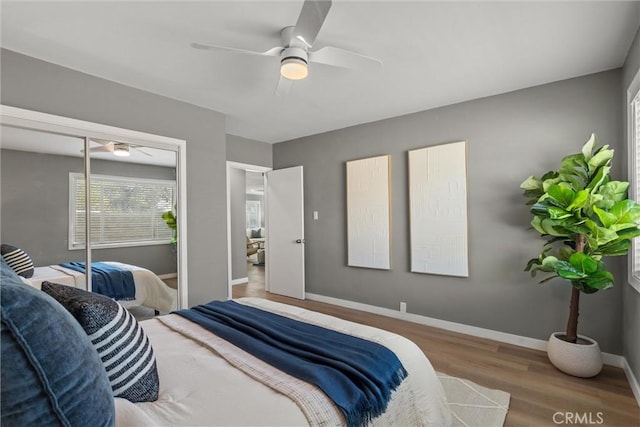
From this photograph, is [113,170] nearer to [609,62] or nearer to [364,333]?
[364,333]

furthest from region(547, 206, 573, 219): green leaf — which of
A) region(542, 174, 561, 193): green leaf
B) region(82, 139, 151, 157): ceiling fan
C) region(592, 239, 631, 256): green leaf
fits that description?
region(82, 139, 151, 157): ceiling fan

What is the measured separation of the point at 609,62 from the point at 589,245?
1.59 m

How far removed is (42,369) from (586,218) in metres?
3.24

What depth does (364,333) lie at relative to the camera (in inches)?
69.9

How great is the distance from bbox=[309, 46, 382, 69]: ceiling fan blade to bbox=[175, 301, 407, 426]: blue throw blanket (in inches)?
70.1

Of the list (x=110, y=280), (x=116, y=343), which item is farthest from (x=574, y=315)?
(x=110, y=280)

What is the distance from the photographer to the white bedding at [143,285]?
262cm

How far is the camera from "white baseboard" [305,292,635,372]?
107 inches

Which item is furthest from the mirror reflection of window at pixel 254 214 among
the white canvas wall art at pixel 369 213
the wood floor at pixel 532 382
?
the wood floor at pixel 532 382

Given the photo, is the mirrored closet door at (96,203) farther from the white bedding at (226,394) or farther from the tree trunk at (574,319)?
the tree trunk at (574,319)

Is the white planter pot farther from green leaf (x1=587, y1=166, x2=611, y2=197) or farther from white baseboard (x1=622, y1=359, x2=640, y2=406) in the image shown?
green leaf (x1=587, y1=166, x2=611, y2=197)

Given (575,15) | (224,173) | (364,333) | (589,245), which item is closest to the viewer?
(364,333)

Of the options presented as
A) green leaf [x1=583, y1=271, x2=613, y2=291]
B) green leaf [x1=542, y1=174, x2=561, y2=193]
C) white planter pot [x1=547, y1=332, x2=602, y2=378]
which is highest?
green leaf [x1=542, y1=174, x2=561, y2=193]

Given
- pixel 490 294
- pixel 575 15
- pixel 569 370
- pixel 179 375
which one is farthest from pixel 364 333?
pixel 575 15
